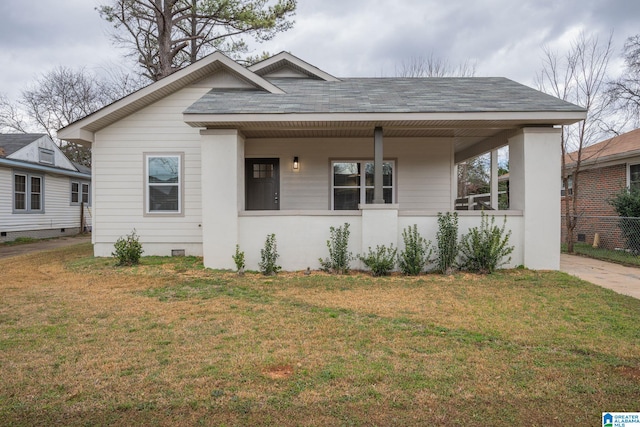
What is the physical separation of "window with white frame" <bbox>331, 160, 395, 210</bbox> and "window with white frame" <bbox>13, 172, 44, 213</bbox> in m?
12.8

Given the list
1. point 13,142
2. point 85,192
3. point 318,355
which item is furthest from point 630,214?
point 85,192

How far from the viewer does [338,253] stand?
7.33 meters

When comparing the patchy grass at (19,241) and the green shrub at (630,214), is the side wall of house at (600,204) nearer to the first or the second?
the green shrub at (630,214)

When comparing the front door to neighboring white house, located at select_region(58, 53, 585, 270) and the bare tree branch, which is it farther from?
the bare tree branch

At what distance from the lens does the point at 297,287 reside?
6191 mm

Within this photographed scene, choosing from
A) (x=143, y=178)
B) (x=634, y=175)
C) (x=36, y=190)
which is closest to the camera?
(x=143, y=178)

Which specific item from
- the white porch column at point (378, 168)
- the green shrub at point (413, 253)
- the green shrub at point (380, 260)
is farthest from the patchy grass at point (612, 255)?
the white porch column at point (378, 168)

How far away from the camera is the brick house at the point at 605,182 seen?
11.2m

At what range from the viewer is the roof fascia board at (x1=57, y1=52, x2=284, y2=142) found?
343 inches

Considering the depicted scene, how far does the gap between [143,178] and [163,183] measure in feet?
1.59

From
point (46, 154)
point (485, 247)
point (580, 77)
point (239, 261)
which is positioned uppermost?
point (580, 77)

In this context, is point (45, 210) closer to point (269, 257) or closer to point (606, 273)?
point (269, 257)

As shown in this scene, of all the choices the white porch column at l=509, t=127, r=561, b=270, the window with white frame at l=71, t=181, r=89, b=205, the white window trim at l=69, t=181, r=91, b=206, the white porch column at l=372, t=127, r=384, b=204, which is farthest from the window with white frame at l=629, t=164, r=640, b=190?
the window with white frame at l=71, t=181, r=89, b=205

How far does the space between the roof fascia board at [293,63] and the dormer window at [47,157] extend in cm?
1178
